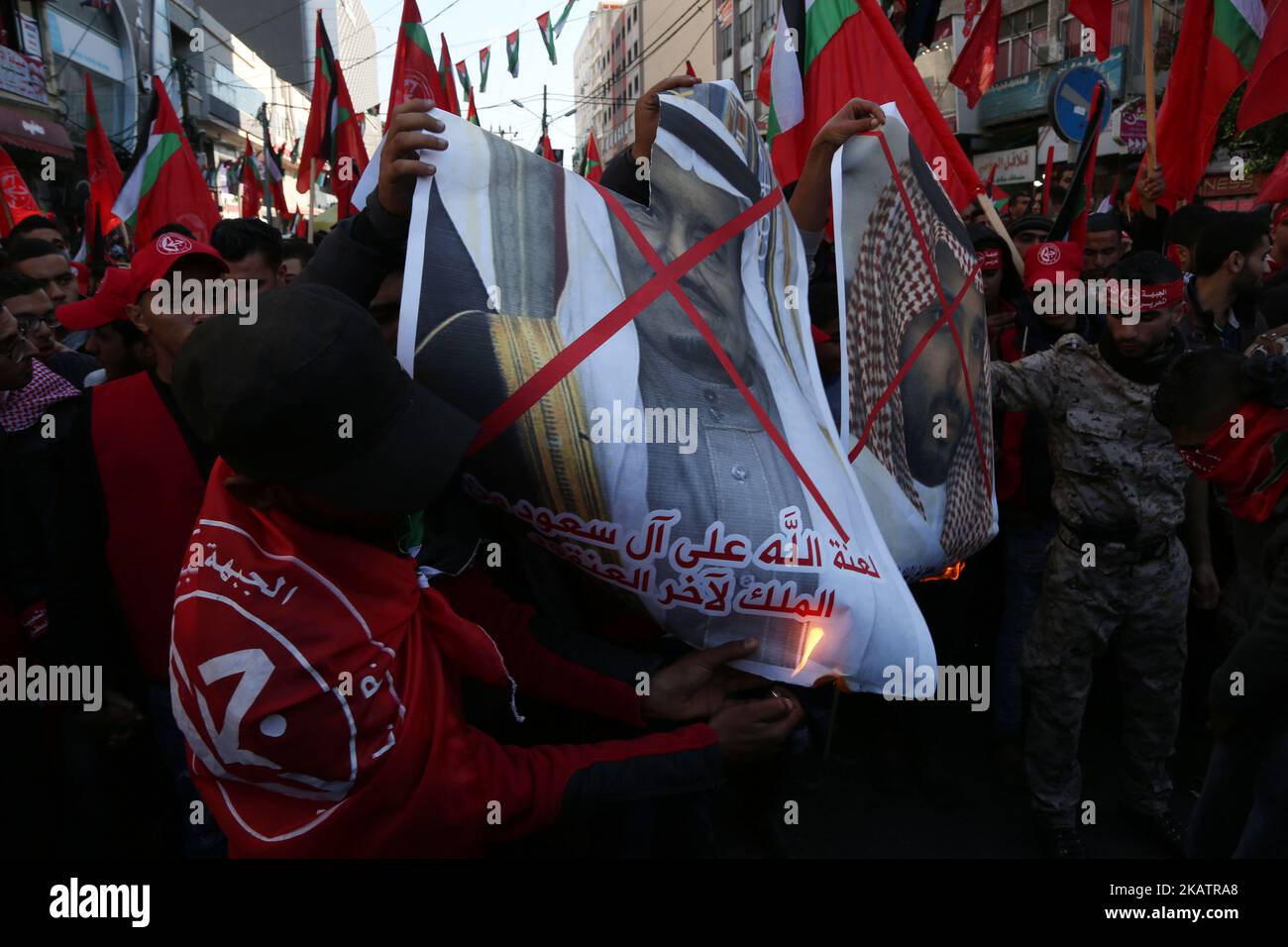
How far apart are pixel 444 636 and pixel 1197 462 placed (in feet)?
6.34

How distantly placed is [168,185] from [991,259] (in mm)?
4980

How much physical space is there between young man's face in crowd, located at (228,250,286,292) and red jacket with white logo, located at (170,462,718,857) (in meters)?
2.06

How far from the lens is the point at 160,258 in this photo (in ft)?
7.11

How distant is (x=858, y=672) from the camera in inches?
43.0

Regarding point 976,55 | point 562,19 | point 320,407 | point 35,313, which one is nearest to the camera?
point 320,407

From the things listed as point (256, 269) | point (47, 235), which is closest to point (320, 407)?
point (256, 269)

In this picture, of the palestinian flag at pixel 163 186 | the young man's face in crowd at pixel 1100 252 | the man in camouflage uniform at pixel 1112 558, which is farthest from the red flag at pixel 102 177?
the man in camouflage uniform at pixel 1112 558

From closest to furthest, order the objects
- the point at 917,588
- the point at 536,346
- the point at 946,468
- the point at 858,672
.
Answer: the point at 536,346, the point at 858,672, the point at 946,468, the point at 917,588

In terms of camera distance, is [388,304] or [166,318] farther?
[166,318]

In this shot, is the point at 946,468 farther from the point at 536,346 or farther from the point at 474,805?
the point at 474,805

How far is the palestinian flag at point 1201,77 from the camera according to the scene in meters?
3.25

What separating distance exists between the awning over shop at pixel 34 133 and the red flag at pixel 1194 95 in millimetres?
18248

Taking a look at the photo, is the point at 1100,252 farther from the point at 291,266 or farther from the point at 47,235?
the point at 47,235

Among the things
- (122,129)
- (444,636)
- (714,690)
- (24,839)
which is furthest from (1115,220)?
(122,129)
